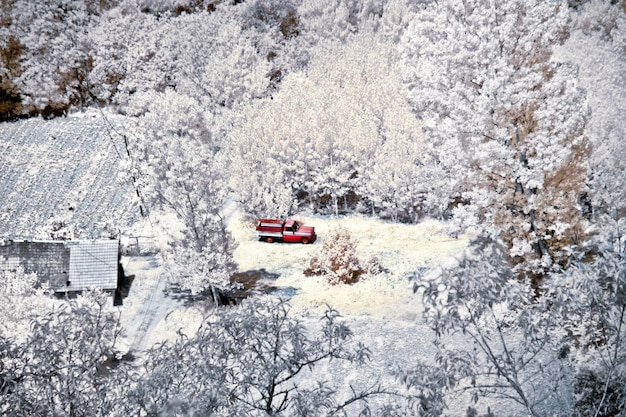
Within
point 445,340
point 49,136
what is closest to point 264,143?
point 445,340

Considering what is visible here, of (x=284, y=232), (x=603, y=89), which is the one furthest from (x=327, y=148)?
(x=603, y=89)

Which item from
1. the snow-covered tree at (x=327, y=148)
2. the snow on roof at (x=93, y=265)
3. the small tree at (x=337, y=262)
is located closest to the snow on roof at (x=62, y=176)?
the snow on roof at (x=93, y=265)

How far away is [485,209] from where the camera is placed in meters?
16.9

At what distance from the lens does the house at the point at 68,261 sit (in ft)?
67.1

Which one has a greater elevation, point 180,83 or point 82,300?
point 180,83

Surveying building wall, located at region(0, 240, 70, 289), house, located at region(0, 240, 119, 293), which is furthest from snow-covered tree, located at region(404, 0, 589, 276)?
building wall, located at region(0, 240, 70, 289)

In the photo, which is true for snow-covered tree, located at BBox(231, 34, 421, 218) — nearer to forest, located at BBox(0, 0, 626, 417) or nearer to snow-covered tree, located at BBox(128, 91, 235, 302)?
forest, located at BBox(0, 0, 626, 417)

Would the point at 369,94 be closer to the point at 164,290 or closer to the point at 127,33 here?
the point at 164,290

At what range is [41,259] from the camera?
21.0m

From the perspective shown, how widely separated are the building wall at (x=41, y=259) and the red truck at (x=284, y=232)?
8.78 metres

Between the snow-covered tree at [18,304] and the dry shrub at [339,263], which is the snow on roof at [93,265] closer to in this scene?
the snow-covered tree at [18,304]

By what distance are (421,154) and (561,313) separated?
66.0 feet

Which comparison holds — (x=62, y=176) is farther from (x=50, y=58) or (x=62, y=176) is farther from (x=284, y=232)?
(x=284, y=232)

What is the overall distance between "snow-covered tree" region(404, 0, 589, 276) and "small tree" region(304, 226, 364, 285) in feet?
21.3
